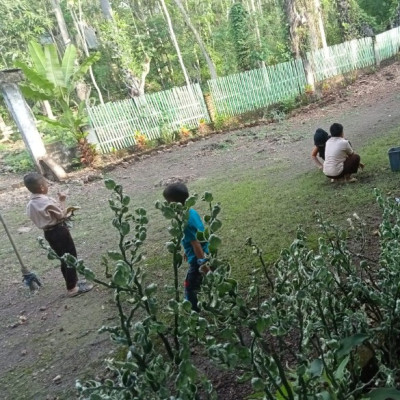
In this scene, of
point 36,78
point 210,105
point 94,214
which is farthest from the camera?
point 210,105

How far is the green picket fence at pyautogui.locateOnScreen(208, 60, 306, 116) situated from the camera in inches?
502

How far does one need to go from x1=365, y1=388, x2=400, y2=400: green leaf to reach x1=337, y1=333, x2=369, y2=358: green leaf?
16 centimetres

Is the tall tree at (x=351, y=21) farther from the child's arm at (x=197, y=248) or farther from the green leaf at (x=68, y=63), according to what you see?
the child's arm at (x=197, y=248)

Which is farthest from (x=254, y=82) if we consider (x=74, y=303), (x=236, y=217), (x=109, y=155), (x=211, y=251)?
(x=211, y=251)

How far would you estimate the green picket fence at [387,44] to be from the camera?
1567 centimetres

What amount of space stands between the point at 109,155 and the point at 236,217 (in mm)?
7260

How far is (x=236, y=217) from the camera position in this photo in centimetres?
520

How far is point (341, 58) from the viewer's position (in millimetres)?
14273

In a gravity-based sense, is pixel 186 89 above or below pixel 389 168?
above

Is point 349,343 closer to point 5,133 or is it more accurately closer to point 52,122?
point 52,122

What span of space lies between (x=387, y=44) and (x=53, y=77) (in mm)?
14091

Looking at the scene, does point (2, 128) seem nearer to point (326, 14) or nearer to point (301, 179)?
point (301, 179)

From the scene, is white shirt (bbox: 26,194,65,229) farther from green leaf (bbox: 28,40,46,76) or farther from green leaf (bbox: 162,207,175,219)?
green leaf (bbox: 28,40,46,76)

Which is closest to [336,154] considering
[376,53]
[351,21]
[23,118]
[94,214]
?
[94,214]
